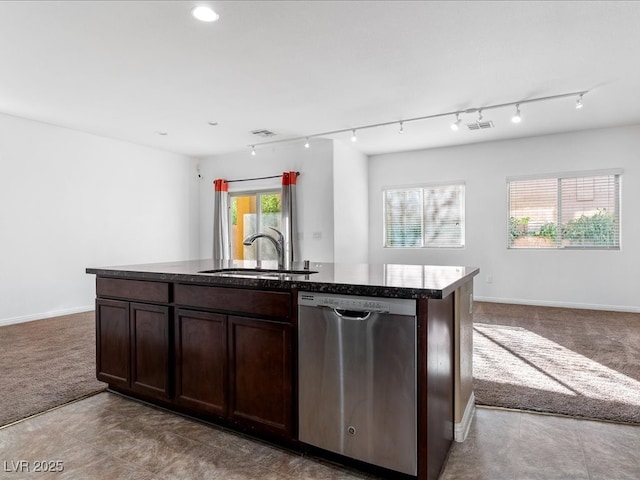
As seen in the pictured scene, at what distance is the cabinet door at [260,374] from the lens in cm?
190

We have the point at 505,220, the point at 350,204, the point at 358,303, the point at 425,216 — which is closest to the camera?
the point at 358,303

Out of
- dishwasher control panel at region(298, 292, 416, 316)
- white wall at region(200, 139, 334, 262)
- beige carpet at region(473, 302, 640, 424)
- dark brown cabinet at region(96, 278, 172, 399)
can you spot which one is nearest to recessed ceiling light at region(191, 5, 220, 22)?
dark brown cabinet at region(96, 278, 172, 399)

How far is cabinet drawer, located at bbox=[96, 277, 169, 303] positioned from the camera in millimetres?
2332

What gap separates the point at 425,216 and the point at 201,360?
5513mm

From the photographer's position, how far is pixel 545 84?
3.94 meters

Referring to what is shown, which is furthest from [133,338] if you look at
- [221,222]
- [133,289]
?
[221,222]

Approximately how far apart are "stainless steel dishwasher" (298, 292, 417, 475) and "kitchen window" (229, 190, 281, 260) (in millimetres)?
4938

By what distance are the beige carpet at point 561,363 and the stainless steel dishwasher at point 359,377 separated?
1239mm

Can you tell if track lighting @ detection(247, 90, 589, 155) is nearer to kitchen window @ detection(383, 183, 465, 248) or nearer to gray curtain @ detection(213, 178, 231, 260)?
gray curtain @ detection(213, 178, 231, 260)

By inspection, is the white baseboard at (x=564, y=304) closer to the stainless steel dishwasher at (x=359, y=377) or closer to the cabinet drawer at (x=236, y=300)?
the stainless steel dishwasher at (x=359, y=377)

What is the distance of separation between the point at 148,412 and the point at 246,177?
5.07 meters

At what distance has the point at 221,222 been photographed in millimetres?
7090

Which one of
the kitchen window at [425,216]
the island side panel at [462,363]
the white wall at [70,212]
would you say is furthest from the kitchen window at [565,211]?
the white wall at [70,212]

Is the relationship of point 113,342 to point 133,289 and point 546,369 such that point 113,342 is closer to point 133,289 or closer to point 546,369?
point 133,289
